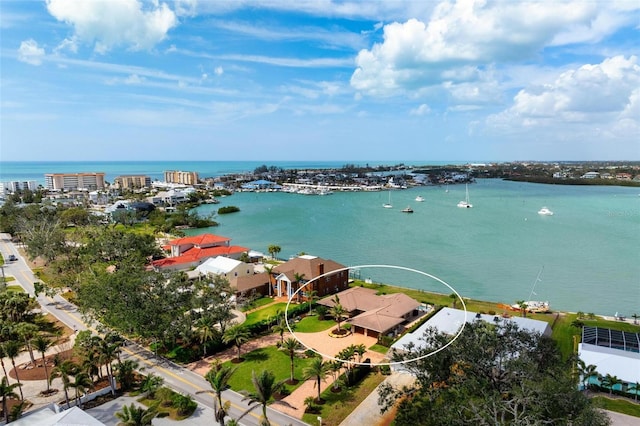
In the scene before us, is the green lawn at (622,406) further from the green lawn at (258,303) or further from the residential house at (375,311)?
the green lawn at (258,303)

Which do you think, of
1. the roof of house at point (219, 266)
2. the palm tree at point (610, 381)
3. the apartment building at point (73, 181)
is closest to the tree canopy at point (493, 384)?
the palm tree at point (610, 381)

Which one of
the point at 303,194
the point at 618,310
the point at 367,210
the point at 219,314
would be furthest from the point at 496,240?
the point at 303,194

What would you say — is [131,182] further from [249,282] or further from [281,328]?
[281,328]

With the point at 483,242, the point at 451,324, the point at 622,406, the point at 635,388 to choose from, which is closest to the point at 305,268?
the point at 451,324

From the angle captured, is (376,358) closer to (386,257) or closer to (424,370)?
(424,370)

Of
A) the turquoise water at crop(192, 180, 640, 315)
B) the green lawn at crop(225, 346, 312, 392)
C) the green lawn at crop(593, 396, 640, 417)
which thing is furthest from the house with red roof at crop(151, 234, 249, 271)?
the green lawn at crop(593, 396, 640, 417)

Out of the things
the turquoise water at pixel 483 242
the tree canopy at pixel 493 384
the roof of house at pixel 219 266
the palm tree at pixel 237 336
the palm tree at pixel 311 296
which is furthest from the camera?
the turquoise water at pixel 483 242

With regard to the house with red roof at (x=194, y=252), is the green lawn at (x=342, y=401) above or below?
below
